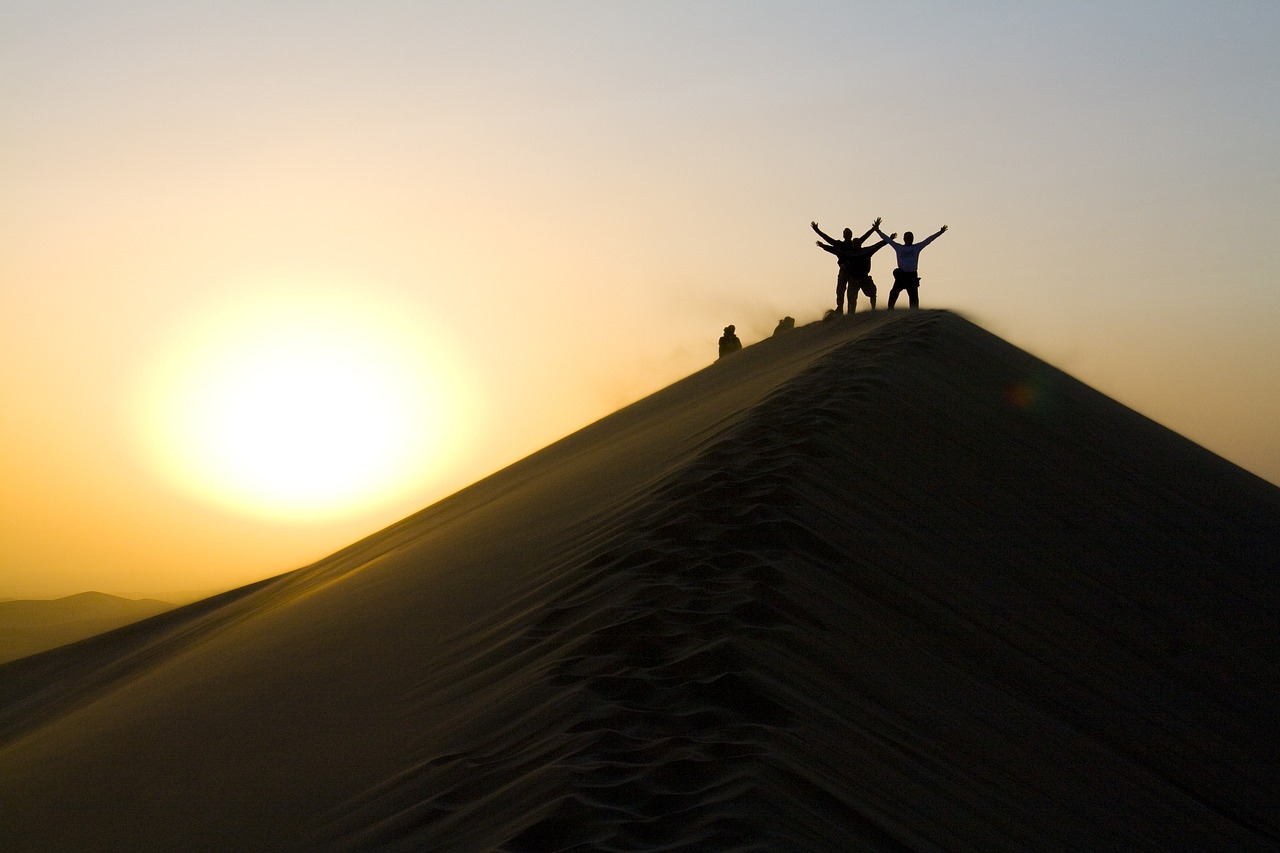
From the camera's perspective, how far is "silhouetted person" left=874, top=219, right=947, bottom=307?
44.8ft

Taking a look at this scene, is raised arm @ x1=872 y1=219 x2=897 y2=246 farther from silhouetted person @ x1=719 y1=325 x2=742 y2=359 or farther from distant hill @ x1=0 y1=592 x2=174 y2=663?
distant hill @ x1=0 y1=592 x2=174 y2=663

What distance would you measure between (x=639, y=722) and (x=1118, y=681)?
9.60ft

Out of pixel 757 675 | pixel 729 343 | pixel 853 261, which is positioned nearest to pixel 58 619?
pixel 729 343

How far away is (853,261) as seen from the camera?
14.4 metres

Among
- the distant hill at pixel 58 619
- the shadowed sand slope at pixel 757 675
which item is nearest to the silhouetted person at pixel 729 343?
the shadowed sand slope at pixel 757 675

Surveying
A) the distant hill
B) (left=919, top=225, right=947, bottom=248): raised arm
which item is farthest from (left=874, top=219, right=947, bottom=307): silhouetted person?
the distant hill

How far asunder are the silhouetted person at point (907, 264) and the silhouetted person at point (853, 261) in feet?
0.49

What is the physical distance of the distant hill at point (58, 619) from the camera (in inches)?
1239

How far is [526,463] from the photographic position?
46.3 ft

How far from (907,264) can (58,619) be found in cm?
6545

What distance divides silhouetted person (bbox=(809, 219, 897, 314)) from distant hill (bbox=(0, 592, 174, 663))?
12.1 metres

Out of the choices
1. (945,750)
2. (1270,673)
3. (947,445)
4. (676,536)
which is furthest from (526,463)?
(945,750)

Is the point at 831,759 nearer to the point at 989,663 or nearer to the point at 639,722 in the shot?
the point at 639,722

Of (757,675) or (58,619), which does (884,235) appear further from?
(58,619)
